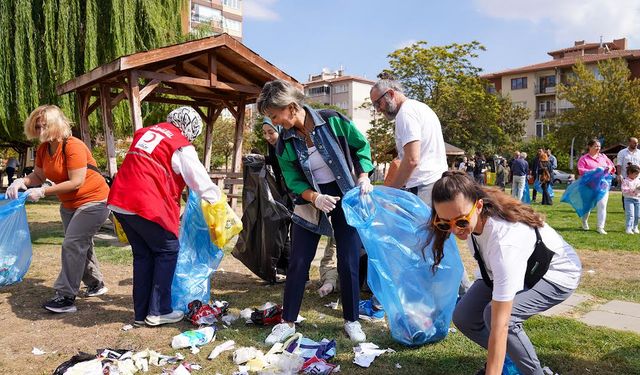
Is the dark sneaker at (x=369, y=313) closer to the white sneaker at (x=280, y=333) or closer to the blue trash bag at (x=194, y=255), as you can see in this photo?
the white sneaker at (x=280, y=333)

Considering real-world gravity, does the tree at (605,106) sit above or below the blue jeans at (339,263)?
above

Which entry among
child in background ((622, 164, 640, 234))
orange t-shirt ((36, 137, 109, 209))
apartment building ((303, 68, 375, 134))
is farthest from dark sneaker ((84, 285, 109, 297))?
apartment building ((303, 68, 375, 134))

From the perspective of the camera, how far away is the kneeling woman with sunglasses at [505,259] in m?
2.04

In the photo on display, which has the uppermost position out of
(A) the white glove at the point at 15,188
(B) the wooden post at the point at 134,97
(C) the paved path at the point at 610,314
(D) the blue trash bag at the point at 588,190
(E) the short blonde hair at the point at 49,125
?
(B) the wooden post at the point at 134,97

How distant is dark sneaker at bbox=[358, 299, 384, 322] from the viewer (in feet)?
11.8

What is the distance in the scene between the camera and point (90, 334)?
3369 millimetres

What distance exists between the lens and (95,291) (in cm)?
437

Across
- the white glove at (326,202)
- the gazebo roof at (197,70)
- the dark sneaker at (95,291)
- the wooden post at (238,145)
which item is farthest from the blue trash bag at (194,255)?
the wooden post at (238,145)

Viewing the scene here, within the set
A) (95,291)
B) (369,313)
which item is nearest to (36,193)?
(95,291)

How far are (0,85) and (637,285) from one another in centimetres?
1174

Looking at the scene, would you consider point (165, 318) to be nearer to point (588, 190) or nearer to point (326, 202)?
point (326, 202)

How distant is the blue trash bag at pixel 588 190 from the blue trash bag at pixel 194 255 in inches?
257

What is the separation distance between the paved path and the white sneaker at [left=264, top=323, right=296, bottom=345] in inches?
74.3

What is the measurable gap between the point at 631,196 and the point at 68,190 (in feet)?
25.3
